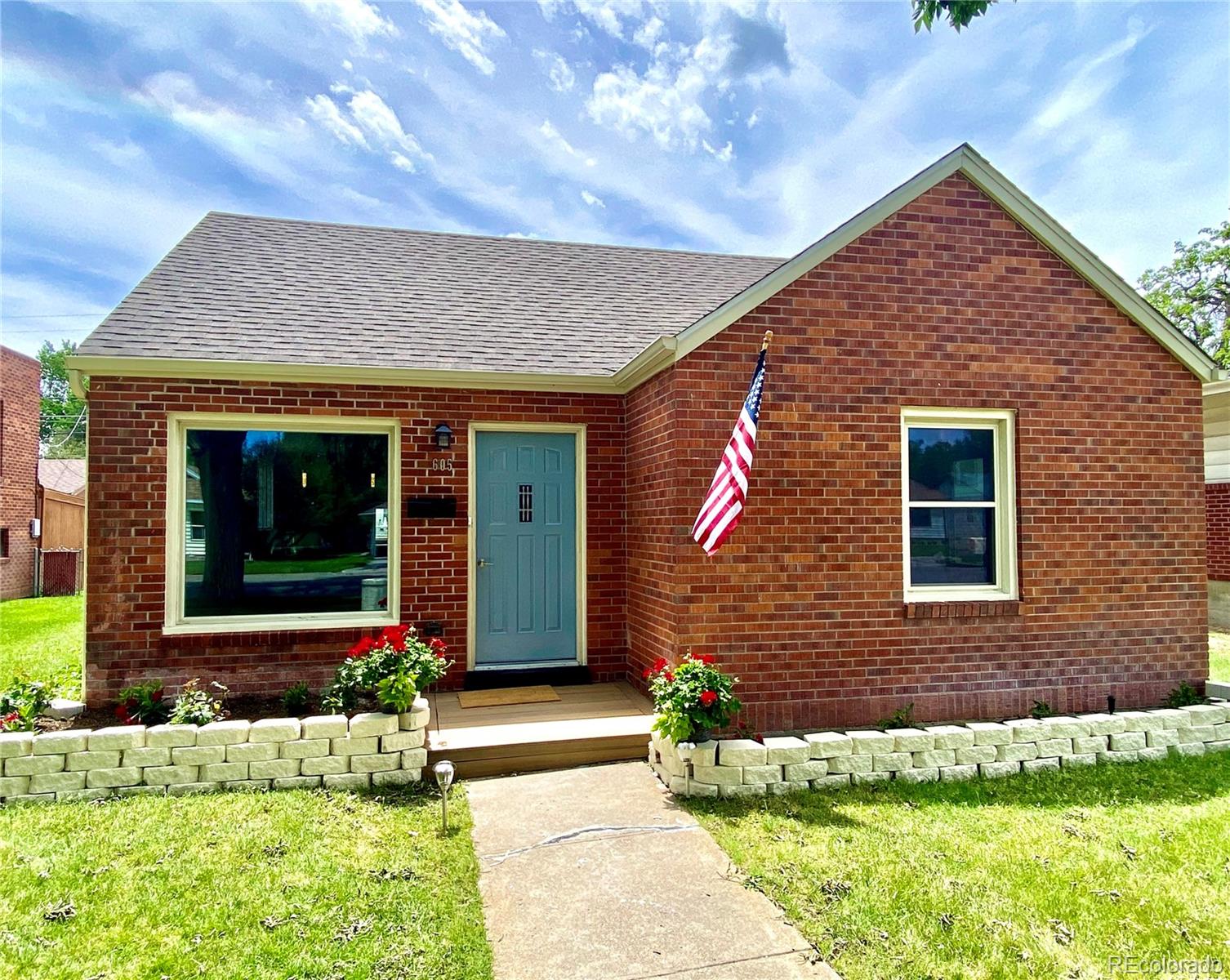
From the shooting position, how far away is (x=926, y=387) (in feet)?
20.0

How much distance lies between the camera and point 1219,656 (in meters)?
8.89

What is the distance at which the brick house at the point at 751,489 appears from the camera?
19.0 ft

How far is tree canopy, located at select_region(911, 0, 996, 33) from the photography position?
3820 millimetres

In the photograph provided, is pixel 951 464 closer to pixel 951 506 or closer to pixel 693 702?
pixel 951 506

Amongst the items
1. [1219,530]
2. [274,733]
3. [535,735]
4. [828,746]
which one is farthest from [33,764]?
[1219,530]

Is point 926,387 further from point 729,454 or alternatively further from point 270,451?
point 270,451

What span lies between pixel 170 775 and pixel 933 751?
17.3 feet

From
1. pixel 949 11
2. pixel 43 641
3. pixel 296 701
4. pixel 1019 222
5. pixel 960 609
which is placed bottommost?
pixel 43 641

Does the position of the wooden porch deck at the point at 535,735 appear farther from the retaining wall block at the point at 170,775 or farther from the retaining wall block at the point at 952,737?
the retaining wall block at the point at 952,737

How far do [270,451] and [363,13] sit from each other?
503 cm

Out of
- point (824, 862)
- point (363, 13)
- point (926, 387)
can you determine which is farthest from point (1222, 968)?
point (363, 13)

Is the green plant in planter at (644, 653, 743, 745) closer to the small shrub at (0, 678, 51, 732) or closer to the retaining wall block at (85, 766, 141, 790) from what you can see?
the retaining wall block at (85, 766, 141, 790)

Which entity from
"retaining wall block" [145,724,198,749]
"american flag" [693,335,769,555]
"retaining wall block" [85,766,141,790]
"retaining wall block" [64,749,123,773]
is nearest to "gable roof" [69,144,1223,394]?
"american flag" [693,335,769,555]

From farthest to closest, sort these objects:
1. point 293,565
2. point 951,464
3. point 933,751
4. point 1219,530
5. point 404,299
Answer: point 1219,530
point 404,299
point 293,565
point 951,464
point 933,751
